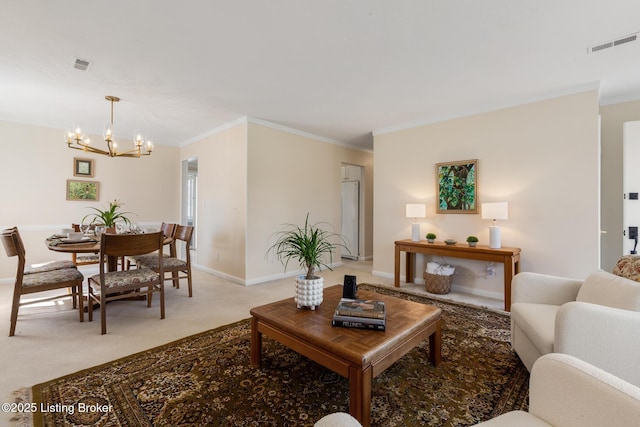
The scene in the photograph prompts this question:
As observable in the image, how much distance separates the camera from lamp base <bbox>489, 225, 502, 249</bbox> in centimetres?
343

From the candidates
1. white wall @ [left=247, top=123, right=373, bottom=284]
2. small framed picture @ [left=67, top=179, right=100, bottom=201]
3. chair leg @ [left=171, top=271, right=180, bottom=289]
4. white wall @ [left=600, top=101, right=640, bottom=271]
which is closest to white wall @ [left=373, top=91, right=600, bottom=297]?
white wall @ [left=600, top=101, right=640, bottom=271]

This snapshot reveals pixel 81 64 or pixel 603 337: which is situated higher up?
pixel 81 64

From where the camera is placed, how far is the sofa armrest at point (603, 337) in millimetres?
1277

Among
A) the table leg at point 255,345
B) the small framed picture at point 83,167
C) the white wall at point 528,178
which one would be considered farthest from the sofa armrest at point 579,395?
the small framed picture at point 83,167

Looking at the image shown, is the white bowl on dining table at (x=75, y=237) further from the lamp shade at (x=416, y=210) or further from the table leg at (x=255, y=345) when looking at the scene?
the lamp shade at (x=416, y=210)

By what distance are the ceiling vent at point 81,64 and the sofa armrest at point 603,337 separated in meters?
4.10

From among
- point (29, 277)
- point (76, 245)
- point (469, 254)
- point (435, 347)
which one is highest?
point (76, 245)

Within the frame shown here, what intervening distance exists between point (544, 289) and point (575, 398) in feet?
5.00

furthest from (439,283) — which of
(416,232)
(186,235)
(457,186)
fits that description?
(186,235)

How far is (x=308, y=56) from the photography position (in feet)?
8.40

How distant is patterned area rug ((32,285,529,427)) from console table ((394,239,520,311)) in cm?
110

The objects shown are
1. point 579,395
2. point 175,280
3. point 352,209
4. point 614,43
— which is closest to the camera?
point 579,395

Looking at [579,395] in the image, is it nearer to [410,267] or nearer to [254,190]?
[410,267]

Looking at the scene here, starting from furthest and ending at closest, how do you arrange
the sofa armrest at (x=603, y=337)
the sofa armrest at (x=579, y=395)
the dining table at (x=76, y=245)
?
the dining table at (x=76, y=245) < the sofa armrest at (x=603, y=337) < the sofa armrest at (x=579, y=395)
